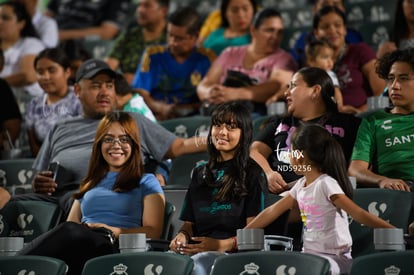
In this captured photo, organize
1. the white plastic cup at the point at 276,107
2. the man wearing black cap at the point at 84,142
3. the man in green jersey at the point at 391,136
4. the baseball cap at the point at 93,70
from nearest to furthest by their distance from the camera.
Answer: the man in green jersey at the point at 391,136, the man wearing black cap at the point at 84,142, the baseball cap at the point at 93,70, the white plastic cup at the point at 276,107

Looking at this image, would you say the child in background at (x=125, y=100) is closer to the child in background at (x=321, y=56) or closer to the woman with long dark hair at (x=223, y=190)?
the child in background at (x=321, y=56)

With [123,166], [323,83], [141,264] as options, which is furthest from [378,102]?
[141,264]

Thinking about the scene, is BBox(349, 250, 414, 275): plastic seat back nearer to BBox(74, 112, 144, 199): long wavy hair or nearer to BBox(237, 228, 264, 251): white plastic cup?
BBox(237, 228, 264, 251): white plastic cup

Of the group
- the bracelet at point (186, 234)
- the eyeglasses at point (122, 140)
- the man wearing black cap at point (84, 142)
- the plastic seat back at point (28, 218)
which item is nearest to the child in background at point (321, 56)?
the man wearing black cap at point (84, 142)

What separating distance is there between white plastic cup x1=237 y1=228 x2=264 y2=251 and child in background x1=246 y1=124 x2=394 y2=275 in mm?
272

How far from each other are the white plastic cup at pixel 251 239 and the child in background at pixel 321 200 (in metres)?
0.27

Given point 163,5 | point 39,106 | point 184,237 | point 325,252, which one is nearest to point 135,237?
point 184,237

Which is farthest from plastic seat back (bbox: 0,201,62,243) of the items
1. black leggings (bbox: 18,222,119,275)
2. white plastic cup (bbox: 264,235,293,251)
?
white plastic cup (bbox: 264,235,293,251)

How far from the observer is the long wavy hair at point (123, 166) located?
566 cm

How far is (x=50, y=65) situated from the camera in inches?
292

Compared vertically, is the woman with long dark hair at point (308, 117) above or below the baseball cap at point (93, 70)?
below

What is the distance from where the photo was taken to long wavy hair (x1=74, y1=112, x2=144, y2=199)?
566 cm

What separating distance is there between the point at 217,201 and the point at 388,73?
48.0 inches

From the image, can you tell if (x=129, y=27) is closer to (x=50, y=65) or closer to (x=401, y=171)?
(x=50, y=65)
